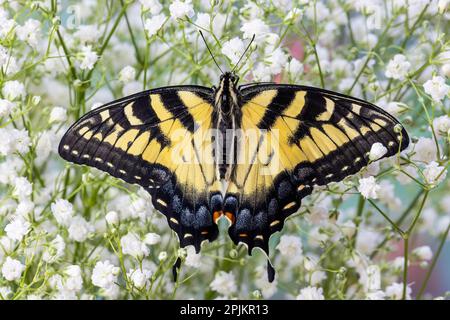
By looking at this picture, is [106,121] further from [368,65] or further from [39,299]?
[368,65]

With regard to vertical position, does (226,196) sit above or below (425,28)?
below

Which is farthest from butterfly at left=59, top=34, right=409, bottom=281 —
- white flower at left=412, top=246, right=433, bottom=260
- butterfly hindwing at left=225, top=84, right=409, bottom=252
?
white flower at left=412, top=246, right=433, bottom=260

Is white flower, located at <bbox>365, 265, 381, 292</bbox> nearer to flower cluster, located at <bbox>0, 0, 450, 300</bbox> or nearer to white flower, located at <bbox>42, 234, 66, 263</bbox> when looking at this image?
flower cluster, located at <bbox>0, 0, 450, 300</bbox>

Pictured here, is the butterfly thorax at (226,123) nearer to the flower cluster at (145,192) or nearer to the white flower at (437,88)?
the flower cluster at (145,192)

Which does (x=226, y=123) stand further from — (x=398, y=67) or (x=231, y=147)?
(x=398, y=67)

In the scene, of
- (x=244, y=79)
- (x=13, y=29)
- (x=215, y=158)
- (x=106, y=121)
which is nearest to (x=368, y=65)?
(x=244, y=79)

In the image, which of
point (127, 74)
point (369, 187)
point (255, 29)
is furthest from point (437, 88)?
point (127, 74)

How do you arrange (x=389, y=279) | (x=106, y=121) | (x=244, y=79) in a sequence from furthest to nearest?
(x=389, y=279) < (x=244, y=79) < (x=106, y=121)
